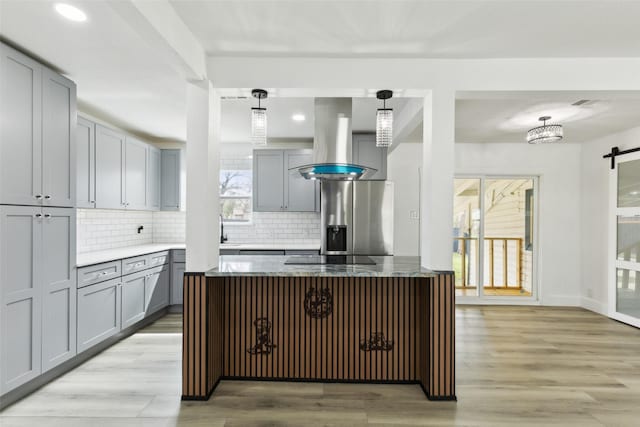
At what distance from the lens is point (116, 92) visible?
3.41 meters

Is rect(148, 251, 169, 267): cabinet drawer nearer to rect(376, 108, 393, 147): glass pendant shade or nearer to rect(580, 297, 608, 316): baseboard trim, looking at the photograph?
rect(376, 108, 393, 147): glass pendant shade

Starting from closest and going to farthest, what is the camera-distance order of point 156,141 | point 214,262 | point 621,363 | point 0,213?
point 0,213
point 214,262
point 621,363
point 156,141

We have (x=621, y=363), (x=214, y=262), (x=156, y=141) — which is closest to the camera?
(x=214, y=262)

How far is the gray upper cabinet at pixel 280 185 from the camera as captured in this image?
5137mm

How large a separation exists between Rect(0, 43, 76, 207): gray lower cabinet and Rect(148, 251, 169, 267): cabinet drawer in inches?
60.0

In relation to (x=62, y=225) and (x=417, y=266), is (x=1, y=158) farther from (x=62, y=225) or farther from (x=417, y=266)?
(x=417, y=266)

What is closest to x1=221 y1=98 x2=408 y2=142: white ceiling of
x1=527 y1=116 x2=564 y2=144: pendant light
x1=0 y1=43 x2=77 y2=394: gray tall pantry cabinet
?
x1=0 y1=43 x2=77 y2=394: gray tall pantry cabinet

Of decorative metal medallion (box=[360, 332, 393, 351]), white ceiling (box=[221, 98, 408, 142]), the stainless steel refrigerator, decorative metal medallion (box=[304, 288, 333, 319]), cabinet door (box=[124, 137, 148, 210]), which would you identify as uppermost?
white ceiling (box=[221, 98, 408, 142])

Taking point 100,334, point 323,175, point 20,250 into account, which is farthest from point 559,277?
point 20,250

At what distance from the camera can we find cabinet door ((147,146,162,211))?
500cm

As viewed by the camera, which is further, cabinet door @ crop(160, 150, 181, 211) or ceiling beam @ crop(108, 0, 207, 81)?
cabinet door @ crop(160, 150, 181, 211)

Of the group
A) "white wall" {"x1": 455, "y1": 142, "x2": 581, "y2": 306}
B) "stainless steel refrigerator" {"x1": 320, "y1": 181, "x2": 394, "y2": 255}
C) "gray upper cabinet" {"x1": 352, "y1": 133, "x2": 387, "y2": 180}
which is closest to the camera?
"stainless steel refrigerator" {"x1": 320, "y1": 181, "x2": 394, "y2": 255}

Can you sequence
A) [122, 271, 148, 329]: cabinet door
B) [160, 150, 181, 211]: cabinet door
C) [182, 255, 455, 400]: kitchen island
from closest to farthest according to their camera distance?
[182, 255, 455, 400]: kitchen island < [122, 271, 148, 329]: cabinet door < [160, 150, 181, 211]: cabinet door

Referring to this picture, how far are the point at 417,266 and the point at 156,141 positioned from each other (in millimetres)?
4396
